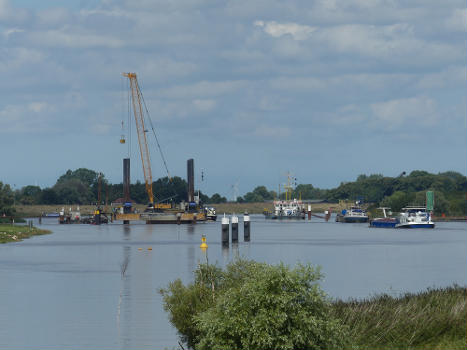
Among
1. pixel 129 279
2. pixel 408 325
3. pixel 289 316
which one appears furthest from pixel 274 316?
pixel 129 279

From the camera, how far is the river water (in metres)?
36.3

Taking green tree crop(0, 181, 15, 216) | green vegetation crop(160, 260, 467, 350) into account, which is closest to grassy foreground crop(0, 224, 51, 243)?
green tree crop(0, 181, 15, 216)

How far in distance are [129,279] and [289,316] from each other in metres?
38.5

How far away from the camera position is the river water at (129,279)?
3631 cm

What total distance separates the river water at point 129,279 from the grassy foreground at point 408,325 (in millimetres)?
8714

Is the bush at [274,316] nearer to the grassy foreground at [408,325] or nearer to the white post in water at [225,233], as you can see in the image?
the grassy foreground at [408,325]

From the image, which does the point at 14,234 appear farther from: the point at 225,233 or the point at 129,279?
the point at 129,279

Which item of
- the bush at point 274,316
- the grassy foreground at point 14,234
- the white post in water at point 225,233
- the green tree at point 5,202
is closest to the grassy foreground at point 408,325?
the bush at point 274,316

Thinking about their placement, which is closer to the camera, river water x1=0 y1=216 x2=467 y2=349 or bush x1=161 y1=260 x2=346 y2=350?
bush x1=161 y1=260 x2=346 y2=350

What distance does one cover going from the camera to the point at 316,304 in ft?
78.3

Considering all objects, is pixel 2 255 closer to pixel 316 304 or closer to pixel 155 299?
pixel 155 299

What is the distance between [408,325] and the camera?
1085 inches

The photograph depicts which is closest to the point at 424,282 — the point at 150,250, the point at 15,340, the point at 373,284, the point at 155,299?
the point at 373,284

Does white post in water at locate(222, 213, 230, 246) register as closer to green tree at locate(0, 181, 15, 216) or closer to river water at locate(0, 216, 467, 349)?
river water at locate(0, 216, 467, 349)
